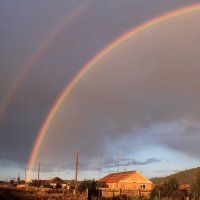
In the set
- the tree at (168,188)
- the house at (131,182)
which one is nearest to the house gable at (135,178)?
the house at (131,182)

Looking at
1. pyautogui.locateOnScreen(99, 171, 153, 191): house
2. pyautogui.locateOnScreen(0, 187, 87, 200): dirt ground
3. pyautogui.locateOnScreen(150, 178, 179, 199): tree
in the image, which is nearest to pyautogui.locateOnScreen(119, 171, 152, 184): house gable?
pyautogui.locateOnScreen(99, 171, 153, 191): house

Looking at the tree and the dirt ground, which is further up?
the tree

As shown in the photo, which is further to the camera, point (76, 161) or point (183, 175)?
point (183, 175)

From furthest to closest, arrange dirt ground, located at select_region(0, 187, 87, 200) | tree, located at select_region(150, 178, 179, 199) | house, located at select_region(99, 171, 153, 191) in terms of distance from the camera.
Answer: house, located at select_region(99, 171, 153, 191)
tree, located at select_region(150, 178, 179, 199)
dirt ground, located at select_region(0, 187, 87, 200)

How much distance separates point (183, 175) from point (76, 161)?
75.8 metres

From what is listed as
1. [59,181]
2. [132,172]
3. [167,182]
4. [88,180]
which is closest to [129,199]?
[167,182]

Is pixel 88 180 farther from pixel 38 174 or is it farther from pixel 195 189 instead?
pixel 195 189

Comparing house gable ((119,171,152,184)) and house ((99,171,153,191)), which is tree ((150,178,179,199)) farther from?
house gable ((119,171,152,184))

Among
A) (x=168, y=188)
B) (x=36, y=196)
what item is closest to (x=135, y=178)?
(x=168, y=188)

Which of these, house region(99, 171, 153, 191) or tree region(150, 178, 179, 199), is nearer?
tree region(150, 178, 179, 199)

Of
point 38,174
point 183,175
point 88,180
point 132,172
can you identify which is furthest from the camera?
point 183,175

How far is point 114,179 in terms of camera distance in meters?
74.3

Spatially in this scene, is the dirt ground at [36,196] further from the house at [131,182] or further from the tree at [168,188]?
the house at [131,182]

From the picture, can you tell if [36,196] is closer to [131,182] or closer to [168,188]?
[168,188]
